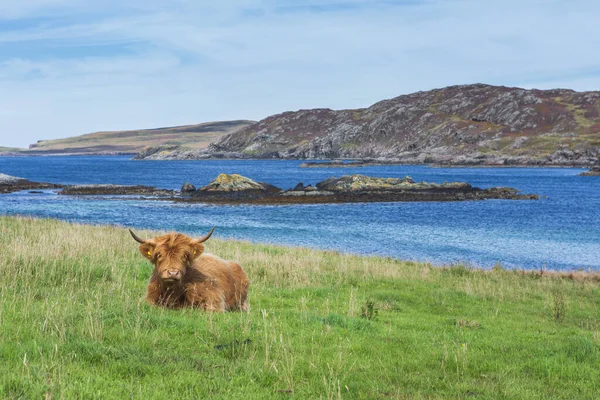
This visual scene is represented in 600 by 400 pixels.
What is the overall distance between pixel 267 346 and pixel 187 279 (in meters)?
3.47

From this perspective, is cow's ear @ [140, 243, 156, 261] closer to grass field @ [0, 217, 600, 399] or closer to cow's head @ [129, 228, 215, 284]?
cow's head @ [129, 228, 215, 284]

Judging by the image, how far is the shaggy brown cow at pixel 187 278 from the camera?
9.91 m

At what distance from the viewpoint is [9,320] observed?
8.38 metres

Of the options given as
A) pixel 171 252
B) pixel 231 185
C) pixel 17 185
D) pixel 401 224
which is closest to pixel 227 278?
pixel 171 252

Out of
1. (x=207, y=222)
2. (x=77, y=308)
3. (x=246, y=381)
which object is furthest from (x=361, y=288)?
(x=207, y=222)

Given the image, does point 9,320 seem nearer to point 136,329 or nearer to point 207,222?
point 136,329

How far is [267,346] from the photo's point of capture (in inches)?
301

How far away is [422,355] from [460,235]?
41.9 meters

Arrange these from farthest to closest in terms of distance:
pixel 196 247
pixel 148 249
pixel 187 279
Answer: pixel 187 279, pixel 196 247, pixel 148 249

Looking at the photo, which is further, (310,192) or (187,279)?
(310,192)

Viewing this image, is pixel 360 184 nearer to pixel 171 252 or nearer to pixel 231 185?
pixel 231 185

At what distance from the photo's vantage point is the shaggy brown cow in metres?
9.91

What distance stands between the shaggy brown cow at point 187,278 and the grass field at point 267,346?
496 millimetres

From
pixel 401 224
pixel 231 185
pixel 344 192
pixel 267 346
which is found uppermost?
pixel 267 346
